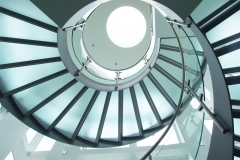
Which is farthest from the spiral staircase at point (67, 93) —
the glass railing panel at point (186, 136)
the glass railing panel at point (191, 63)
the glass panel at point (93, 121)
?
the glass railing panel at point (186, 136)

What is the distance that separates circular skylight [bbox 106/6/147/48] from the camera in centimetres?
502

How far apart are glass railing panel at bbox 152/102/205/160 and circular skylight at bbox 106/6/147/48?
3.28m

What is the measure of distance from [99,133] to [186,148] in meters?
2.57

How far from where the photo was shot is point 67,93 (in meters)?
3.94

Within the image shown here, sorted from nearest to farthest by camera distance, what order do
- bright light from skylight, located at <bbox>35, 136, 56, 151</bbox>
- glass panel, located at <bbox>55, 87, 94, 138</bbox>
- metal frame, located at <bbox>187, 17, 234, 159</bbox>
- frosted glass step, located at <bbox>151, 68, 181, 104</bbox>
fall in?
metal frame, located at <bbox>187, 17, 234, 159</bbox> < glass panel, located at <bbox>55, 87, 94, 138</bbox> < frosted glass step, located at <bbox>151, 68, 181, 104</bbox> < bright light from skylight, located at <bbox>35, 136, 56, 151</bbox>

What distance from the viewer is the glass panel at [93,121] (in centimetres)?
411

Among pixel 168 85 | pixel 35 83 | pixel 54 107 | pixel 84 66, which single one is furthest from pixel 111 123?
pixel 35 83

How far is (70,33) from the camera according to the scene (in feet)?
11.6

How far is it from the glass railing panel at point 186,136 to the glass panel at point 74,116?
2.40 meters

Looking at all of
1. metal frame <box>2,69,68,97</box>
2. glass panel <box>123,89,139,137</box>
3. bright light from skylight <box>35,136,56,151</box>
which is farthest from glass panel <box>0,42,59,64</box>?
bright light from skylight <box>35,136,56,151</box>

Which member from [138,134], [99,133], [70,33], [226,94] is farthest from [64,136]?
[226,94]

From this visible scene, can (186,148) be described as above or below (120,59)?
below

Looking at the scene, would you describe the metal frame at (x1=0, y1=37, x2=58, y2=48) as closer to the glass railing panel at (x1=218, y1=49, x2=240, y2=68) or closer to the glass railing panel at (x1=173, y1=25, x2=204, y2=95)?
the glass railing panel at (x1=173, y1=25, x2=204, y2=95)

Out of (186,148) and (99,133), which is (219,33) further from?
(99,133)
